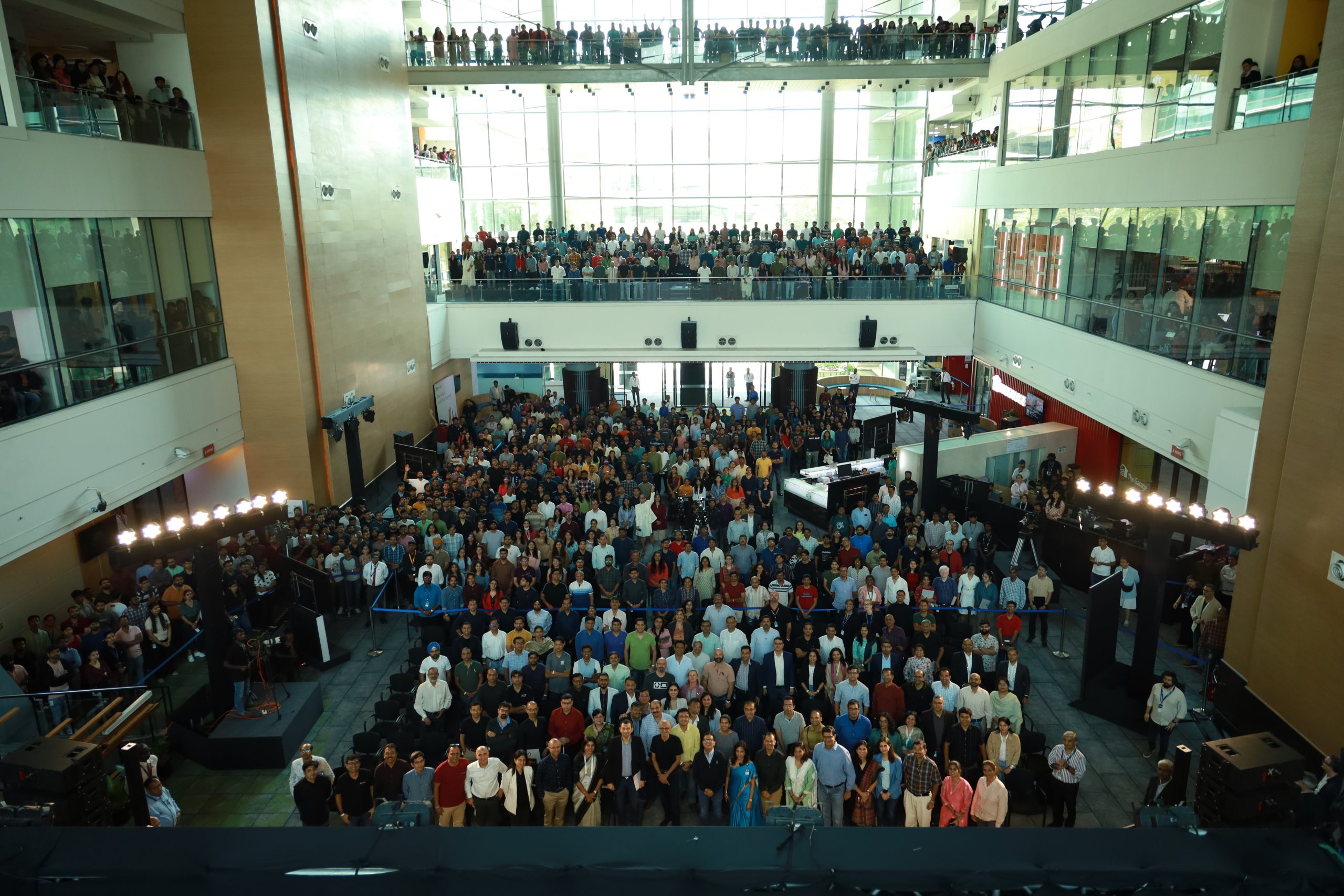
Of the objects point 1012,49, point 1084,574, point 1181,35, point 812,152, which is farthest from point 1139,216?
point 812,152

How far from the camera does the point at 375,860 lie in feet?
7.30

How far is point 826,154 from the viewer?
1254 inches

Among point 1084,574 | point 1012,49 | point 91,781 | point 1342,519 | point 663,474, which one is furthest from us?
point 1012,49

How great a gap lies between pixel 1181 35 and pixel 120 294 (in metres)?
18.2

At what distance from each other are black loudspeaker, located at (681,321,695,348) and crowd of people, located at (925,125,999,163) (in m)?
9.62

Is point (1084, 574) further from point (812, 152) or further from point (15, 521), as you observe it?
point (812, 152)

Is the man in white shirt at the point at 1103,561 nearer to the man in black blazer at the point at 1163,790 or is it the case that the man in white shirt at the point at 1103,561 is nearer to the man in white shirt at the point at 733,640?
the man in black blazer at the point at 1163,790

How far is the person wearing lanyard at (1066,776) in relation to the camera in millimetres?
8391

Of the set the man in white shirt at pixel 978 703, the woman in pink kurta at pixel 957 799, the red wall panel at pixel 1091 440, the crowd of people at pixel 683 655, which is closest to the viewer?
the woman in pink kurta at pixel 957 799

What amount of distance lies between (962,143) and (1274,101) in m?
15.9

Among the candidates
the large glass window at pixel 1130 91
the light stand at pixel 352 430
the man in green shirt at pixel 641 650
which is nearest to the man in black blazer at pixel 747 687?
the man in green shirt at pixel 641 650

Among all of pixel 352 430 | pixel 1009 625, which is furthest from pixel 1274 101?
pixel 352 430

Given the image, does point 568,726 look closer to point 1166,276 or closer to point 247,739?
point 247,739

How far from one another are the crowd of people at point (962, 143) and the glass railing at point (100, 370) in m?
20.2
